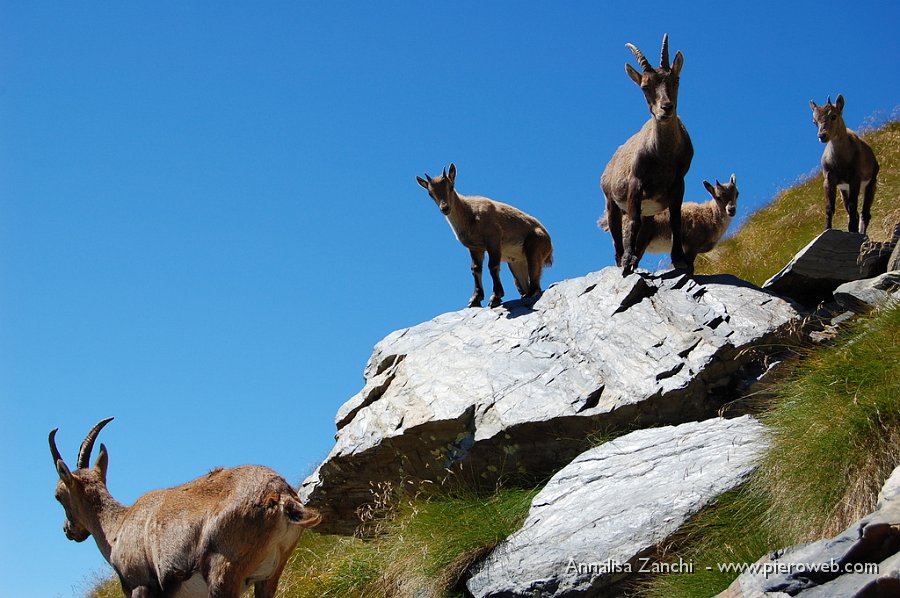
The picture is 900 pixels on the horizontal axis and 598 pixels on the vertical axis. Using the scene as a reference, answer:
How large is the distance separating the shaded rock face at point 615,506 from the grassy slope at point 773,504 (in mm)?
195

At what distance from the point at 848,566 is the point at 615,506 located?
291 cm

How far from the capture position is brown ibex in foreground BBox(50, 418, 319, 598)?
811 cm

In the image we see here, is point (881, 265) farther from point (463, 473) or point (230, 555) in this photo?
point (230, 555)

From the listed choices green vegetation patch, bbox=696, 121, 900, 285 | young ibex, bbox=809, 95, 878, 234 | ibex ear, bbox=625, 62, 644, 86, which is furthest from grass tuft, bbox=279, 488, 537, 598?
young ibex, bbox=809, 95, 878, 234

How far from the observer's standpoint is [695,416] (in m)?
9.32

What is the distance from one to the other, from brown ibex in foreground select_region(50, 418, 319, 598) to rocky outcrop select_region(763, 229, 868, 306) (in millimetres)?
5556

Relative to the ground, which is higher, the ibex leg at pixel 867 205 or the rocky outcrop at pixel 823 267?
the ibex leg at pixel 867 205

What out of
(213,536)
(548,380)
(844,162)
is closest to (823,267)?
(548,380)

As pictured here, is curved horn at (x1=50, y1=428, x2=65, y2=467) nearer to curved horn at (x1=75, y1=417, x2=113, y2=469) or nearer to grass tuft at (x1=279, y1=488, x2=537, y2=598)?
curved horn at (x1=75, y1=417, x2=113, y2=469)

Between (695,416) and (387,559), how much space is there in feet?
10.9

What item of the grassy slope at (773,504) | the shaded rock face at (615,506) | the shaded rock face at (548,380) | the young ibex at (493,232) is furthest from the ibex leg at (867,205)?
the shaded rock face at (615,506)

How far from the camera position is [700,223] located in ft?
48.1

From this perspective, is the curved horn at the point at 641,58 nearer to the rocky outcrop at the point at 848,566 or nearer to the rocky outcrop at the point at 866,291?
the rocky outcrop at the point at 866,291

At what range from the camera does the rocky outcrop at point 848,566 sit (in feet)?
16.0
